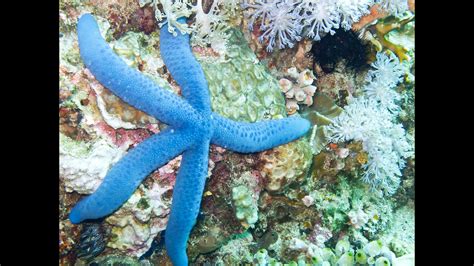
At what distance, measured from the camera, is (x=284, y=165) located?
11.4ft

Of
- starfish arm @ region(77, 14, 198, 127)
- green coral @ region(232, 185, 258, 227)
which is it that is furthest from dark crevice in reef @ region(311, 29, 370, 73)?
starfish arm @ region(77, 14, 198, 127)

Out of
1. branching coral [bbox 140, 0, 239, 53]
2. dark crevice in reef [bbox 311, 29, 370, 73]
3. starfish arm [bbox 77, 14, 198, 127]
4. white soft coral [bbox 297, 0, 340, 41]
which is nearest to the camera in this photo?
starfish arm [bbox 77, 14, 198, 127]

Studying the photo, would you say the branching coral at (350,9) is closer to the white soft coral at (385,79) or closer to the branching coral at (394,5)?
the branching coral at (394,5)

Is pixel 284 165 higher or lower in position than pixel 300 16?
lower

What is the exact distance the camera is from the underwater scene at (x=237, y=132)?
9.50ft

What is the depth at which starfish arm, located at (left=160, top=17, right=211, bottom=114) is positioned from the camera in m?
3.04

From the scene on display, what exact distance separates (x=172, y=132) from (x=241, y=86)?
809 mm

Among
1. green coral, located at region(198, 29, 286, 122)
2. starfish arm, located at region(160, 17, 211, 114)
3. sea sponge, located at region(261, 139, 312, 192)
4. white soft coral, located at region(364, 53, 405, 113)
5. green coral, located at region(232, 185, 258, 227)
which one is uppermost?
starfish arm, located at region(160, 17, 211, 114)

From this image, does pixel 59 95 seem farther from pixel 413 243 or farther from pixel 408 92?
pixel 413 243

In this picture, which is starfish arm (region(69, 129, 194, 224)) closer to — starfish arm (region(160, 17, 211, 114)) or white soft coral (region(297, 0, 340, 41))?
starfish arm (region(160, 17, 211, 114))

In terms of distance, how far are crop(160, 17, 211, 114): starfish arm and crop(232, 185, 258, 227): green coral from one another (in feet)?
2.77

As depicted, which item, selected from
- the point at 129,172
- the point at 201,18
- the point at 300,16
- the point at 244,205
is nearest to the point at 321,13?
the point at 300,16

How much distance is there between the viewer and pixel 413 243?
4.17m

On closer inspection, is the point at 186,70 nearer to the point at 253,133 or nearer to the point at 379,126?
the point at 253,133
